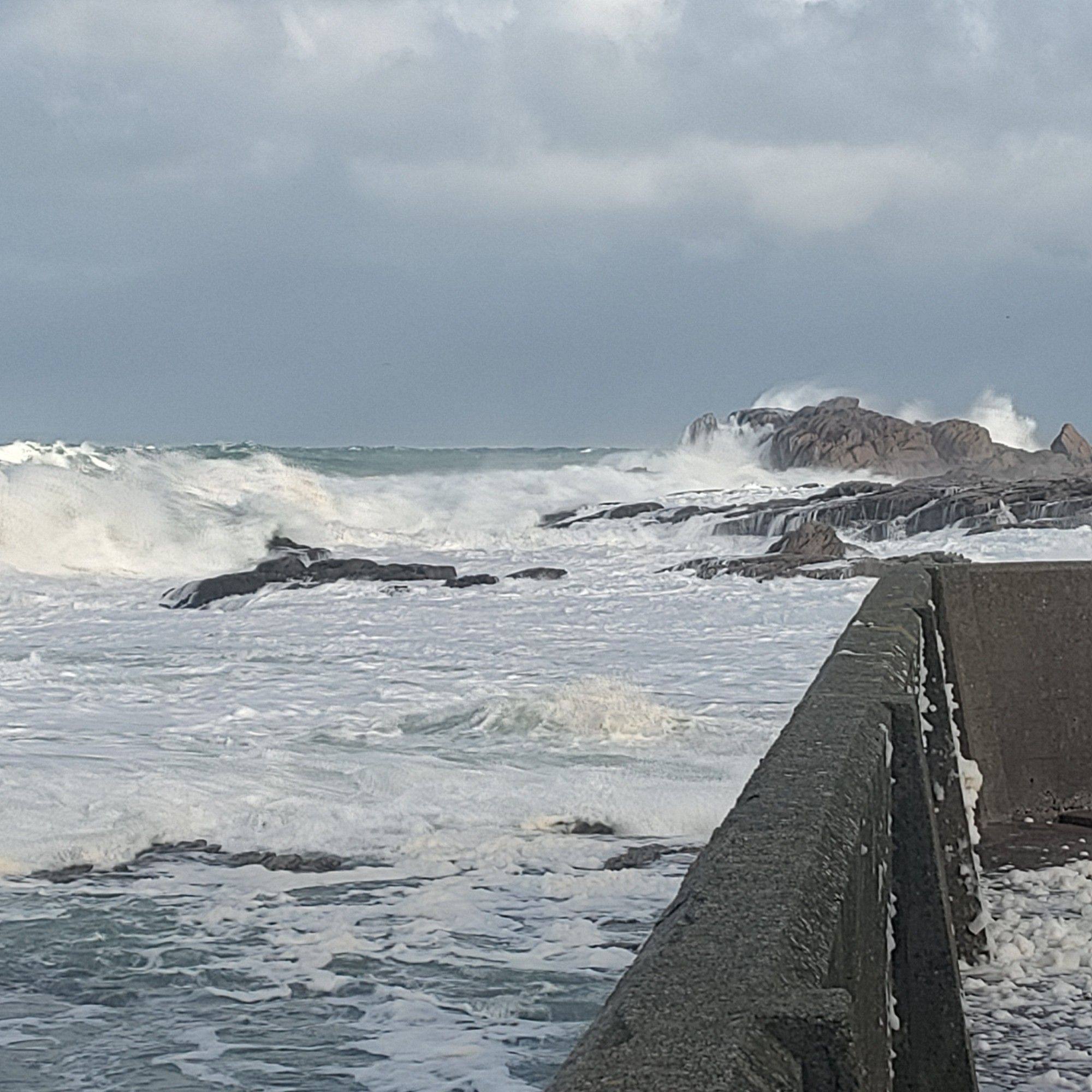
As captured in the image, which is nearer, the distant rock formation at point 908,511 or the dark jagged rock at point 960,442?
the distant rock formation at point 908,511

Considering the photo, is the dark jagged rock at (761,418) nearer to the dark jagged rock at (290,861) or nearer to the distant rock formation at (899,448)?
the distant rock formation at (899,448)

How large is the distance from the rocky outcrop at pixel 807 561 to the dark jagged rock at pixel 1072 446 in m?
29.0

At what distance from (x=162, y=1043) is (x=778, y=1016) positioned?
3.22m

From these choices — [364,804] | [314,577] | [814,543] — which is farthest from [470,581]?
[364,804]

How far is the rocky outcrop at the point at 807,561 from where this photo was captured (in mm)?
18062

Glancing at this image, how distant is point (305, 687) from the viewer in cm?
1136

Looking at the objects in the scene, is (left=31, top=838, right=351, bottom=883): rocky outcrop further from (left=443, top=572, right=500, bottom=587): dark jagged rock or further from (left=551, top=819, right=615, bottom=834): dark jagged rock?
(left=443, top=572, right=500, bottom=587): dark jagged rock

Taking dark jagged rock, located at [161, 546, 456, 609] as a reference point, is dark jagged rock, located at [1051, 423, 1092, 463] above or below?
above

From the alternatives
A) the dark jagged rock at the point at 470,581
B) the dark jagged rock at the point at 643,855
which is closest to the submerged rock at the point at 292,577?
A: the dark jagged rock at the point at 470,581

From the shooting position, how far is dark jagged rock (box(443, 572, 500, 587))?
770 inches

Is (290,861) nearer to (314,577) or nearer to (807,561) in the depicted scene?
(314,577)

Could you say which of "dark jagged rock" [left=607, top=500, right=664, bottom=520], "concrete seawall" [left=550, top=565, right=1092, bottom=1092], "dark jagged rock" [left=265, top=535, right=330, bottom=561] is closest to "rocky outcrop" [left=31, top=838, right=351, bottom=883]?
"concrete seawall" [left=550, top=565, right=1092, bottom=1092]

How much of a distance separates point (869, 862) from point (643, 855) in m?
3.81

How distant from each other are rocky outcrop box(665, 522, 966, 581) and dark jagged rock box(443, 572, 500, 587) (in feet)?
8.87
